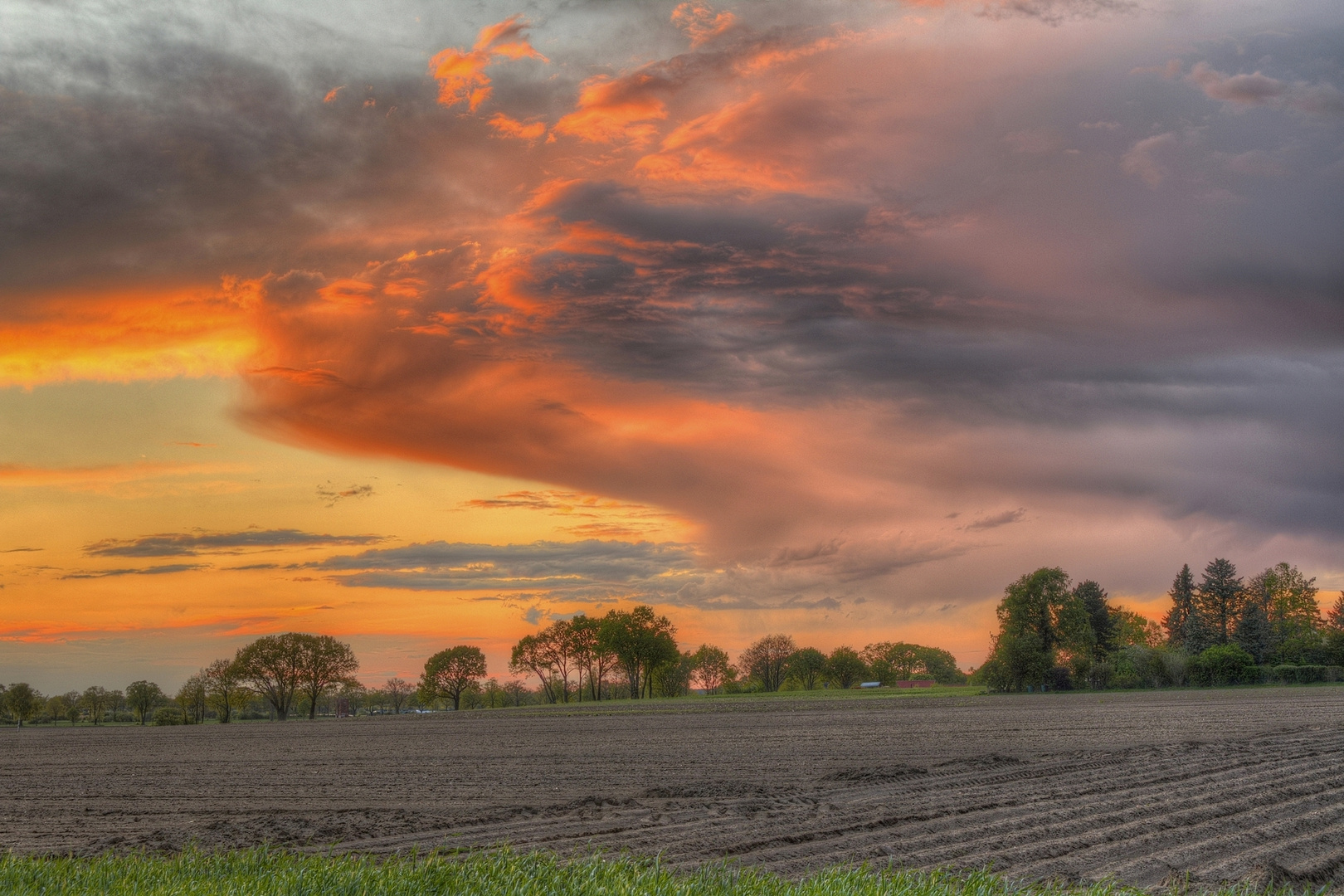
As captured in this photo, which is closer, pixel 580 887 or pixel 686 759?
pixel 580 887

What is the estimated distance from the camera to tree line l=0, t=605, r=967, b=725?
114125 millimetres

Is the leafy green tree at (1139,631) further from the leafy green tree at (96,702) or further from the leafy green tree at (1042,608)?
the leafy green tree at (96,702)

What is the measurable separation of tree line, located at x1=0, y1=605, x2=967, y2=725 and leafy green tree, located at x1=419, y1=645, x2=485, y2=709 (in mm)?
127

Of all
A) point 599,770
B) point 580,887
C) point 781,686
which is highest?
point 580,887

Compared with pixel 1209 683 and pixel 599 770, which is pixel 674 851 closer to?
pixel 599 770

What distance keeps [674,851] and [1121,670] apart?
8942 cm

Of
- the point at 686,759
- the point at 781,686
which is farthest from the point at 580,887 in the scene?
the point at 781,686

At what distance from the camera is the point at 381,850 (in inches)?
536

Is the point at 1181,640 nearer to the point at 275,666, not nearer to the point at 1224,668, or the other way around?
the point at 1224,668

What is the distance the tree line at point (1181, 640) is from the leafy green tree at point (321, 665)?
78.6 meters

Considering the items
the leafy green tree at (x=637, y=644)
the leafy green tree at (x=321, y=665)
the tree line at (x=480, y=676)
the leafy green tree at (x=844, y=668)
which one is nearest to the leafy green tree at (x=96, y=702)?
the tree line at (x=480, y=676)

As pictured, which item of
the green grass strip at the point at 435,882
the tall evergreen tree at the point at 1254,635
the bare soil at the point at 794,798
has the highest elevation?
the green grass strip at the point at 435,882

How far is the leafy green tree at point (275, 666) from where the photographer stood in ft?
370

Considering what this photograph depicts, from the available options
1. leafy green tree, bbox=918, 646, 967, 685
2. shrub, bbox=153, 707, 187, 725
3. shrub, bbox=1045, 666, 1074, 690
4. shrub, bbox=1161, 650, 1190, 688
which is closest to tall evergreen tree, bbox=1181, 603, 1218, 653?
shrub, bbox=1161, 650, 1190, 688
